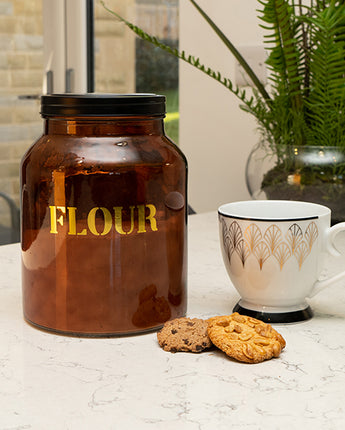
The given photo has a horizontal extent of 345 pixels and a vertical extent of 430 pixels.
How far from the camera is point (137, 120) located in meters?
0.62

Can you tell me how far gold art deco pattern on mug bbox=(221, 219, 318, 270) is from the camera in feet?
2.11

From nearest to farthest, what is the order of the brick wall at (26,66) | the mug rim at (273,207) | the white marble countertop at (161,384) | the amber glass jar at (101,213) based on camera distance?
the white marble countertop at (161,384) < the amber glass jar at (101,213) < the mug rim at (273,207) < the brick wall at (26,66)

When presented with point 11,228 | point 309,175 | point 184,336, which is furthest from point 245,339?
point 11,228

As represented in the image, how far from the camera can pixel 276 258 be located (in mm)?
647

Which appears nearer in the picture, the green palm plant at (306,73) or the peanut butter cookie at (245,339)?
the peanut butter cookie at (245,339)

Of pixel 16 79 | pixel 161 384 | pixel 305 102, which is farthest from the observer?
pixel 16 79

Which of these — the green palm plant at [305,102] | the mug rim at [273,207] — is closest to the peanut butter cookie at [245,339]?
the mug rim at [273,207]

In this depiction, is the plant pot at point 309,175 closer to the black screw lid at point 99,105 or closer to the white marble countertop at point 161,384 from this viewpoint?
the white marble countertop at point 161,384

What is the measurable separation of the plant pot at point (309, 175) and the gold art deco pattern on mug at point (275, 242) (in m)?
0.42

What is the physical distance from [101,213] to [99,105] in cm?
10

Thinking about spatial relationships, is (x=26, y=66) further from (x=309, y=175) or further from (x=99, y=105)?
(x=99, y=105)

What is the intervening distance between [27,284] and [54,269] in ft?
0.17

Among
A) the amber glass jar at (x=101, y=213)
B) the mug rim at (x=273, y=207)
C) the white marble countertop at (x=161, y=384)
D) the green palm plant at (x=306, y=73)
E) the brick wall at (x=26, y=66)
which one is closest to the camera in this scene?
the white marble countertop at (x=161, y=384)

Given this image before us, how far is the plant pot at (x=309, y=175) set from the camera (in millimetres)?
1053
